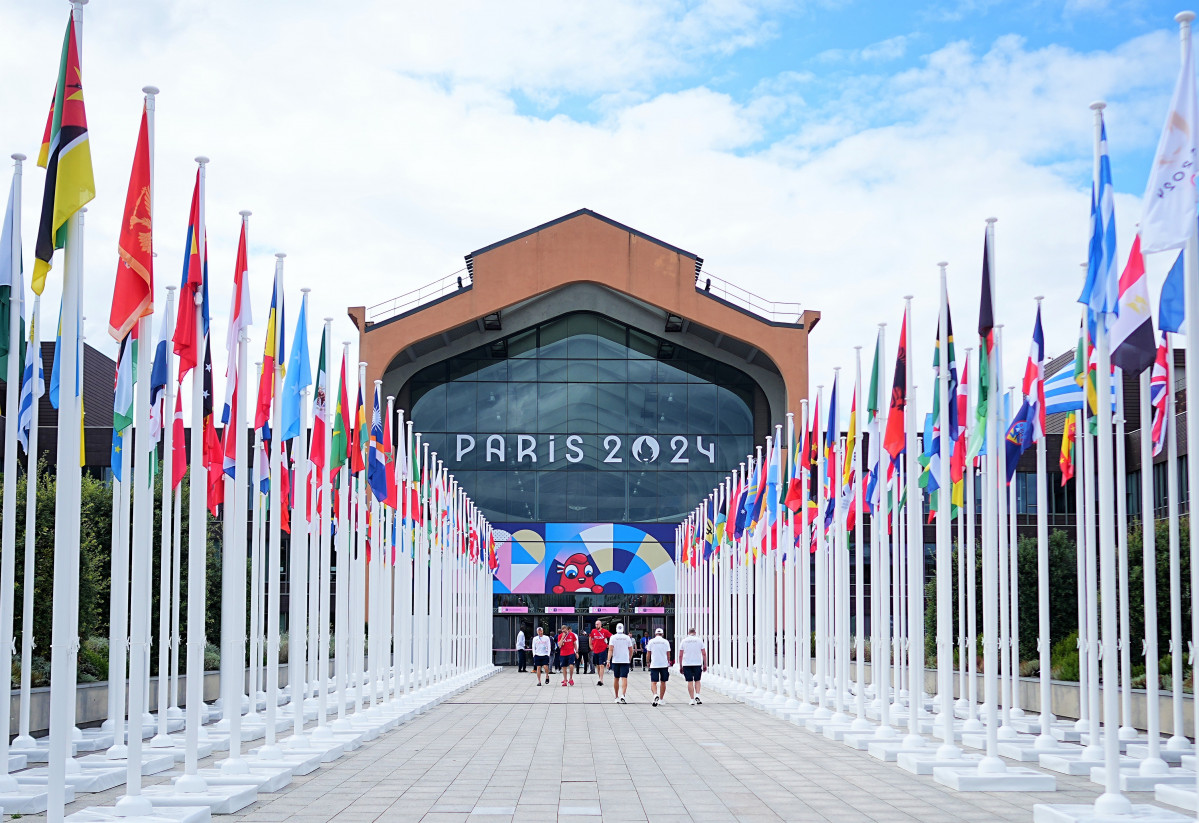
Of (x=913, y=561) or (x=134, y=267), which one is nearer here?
(x=134, y=267)

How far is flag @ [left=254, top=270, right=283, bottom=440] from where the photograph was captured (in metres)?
18.5

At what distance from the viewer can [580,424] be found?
66.1 m

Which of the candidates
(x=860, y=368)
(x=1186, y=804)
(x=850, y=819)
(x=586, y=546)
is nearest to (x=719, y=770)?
(x=850, y=819)

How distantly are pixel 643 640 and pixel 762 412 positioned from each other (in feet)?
37.6

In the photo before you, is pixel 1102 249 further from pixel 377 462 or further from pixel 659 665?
pixel 659 665

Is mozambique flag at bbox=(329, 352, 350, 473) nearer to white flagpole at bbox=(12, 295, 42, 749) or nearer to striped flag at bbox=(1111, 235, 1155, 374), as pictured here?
white flagpole at bbox=(12, 295, 42, 749)

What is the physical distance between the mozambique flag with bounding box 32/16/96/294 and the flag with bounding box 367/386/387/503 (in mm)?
16106

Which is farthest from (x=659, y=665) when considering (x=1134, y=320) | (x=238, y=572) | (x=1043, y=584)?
(x=1134, y=320)

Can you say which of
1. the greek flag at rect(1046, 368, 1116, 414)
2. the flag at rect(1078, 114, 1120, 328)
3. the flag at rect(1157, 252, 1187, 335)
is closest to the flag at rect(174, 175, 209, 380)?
the flag at rect(1078, 114, 1120, 328)

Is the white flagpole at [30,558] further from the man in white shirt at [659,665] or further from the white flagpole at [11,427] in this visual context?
the man in white shirt at [659,665]

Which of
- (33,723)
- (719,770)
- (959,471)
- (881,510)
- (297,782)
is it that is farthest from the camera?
(881,510)

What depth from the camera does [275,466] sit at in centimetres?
1939

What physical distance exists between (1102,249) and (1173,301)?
920mm

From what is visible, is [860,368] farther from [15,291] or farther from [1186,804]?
[15,291]
